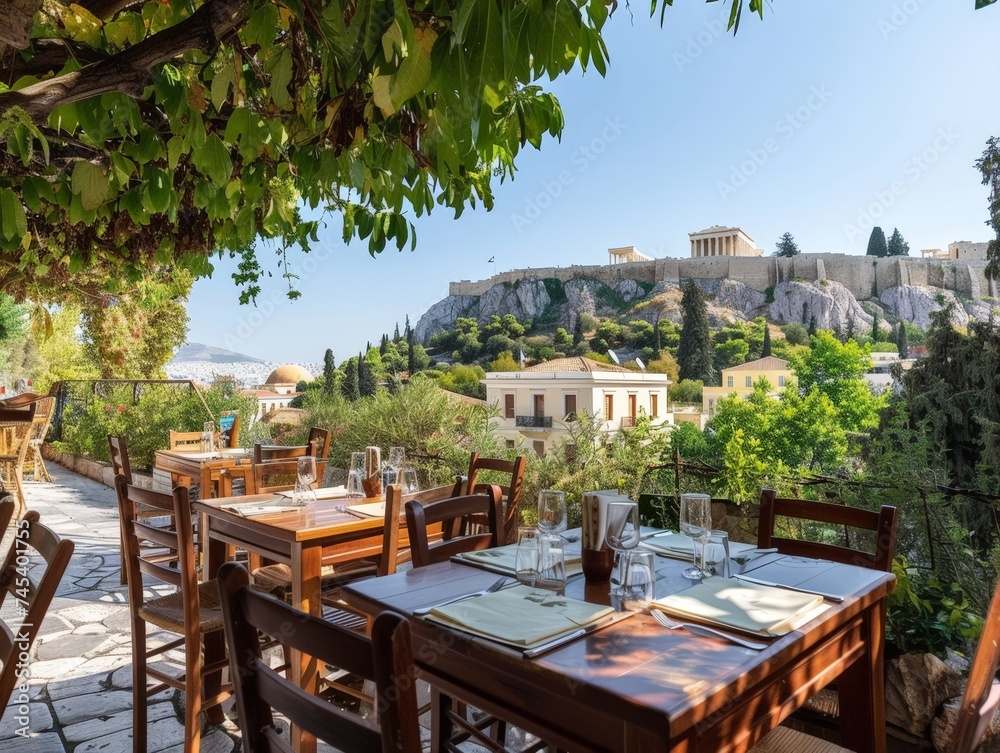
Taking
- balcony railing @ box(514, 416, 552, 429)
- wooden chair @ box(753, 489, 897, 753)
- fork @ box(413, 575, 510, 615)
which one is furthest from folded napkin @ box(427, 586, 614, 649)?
balcony railing @ box(514, 416, 552, 429)

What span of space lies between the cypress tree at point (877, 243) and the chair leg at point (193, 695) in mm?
68753

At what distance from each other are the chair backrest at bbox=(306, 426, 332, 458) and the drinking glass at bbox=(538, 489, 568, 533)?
2.62 meters

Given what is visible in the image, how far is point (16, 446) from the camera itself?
244 inches

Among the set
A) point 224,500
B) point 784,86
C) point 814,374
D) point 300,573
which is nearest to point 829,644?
point 300,573

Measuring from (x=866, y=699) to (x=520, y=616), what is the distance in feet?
2.72

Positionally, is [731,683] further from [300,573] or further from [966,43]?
[966,43]

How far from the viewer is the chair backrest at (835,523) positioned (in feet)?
Answer: 5.42

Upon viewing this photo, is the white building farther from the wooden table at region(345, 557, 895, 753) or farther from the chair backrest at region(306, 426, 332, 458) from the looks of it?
the wooden table at region(345, 557, 895, 753)

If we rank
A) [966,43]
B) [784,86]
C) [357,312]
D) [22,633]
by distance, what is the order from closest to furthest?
[22,633], [966,43], [357,312], [784,86]

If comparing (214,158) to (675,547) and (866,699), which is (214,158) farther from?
(866,699)

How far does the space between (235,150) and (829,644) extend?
229 cm

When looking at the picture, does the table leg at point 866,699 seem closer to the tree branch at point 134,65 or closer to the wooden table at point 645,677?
the wooden table at point 645,677

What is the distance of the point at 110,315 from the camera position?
9898mm

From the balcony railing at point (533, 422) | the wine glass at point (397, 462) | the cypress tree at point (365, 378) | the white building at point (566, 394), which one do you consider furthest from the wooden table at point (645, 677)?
the balcony railing at point (533, 422)
